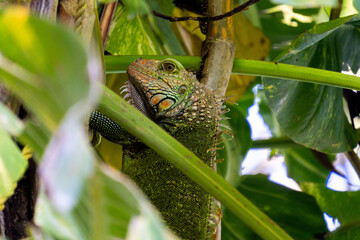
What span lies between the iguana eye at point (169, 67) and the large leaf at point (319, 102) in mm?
429

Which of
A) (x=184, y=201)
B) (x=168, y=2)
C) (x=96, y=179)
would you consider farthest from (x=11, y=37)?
(x=168, y=2)

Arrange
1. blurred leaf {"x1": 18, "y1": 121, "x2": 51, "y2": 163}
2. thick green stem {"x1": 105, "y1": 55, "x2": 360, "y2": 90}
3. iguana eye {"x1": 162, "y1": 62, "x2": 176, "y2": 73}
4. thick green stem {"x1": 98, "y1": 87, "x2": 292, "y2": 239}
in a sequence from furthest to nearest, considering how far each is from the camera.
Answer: iguana eye {"x1": 162, "y1": 62, "x2": 176, "y2": 73} < thick green stem {"x1": 105, "y1": 55, "x2": 360, "y2": 90} < thick green stem {"x1": 98, "y1": 87, "x2": 292, "y2": 239} < blurred leaf {"x1": 18, "y1": 121, "x2": 51, "y2": 163}

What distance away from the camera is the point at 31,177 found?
1.96 ft

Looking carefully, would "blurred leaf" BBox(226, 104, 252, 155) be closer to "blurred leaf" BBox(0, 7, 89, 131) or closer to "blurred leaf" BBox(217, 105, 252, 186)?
"blurred leaf" BBox(217, 105, 252, 186)

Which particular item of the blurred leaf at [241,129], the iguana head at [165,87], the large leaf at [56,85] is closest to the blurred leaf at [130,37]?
the iguana head at [165,87]

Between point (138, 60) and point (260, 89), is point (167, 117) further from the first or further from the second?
point (260, 89)

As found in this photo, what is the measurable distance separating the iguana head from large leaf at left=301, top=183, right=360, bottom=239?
85cm

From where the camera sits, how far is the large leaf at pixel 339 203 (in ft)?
6.06

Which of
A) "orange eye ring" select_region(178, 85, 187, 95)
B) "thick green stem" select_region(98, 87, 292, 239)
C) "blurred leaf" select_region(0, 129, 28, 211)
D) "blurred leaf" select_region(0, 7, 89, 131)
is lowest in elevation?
"blurred leaf" select_region(0, 129, 28, 211)

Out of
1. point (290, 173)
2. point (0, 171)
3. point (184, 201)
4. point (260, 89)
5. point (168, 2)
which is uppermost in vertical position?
point (260, 89)

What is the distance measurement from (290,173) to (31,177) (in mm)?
2009

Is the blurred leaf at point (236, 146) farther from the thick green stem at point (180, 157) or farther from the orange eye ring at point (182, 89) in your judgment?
the thick green stem at point (180, 157)

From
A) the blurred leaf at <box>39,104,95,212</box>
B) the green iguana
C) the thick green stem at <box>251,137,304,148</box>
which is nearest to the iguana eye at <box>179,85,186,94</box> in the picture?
the green iguana

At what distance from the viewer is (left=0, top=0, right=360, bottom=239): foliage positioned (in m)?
0.25
